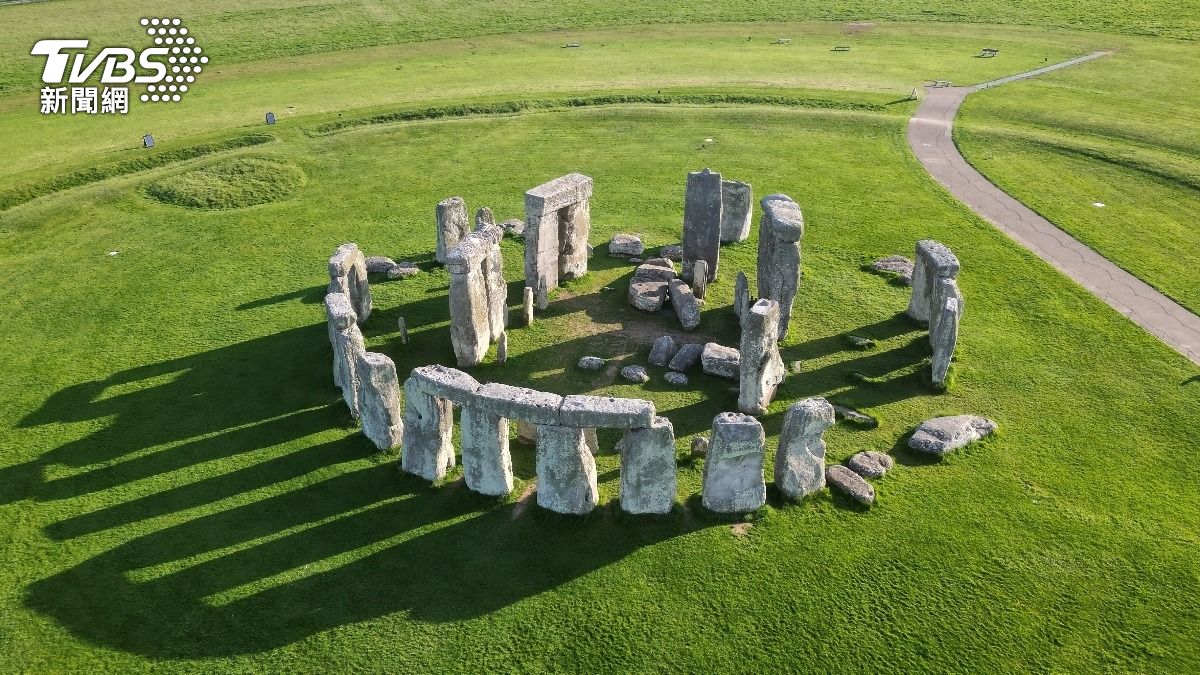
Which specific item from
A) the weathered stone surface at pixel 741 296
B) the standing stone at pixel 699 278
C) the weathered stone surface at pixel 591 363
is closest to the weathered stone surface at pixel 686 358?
the weathered stone surface at pixel 591 363

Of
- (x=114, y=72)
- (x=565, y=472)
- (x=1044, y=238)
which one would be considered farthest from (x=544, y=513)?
(x=114, y=72)

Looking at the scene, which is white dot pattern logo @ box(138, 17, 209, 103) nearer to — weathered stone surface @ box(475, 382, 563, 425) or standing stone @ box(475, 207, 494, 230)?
standing stone @ box(475, 207, 494, 230)

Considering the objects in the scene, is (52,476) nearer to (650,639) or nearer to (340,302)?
(340,302)

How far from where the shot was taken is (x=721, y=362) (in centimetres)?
1941

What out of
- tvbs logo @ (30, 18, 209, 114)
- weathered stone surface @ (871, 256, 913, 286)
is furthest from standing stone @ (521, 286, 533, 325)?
tvbs logo @ (30, 18, 209, 114)

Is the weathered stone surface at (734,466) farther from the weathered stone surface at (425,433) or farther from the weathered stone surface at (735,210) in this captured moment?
the weathered stone surface at (735,210)

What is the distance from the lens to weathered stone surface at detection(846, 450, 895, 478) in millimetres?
16484

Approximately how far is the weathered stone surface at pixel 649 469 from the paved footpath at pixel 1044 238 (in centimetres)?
1347

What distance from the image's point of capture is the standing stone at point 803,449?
15.3m

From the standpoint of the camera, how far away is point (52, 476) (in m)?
16.8

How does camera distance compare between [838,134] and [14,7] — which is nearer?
[838,134]

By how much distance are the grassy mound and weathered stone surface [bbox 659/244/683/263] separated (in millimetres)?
13421

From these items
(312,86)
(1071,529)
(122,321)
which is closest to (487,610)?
(1071,529)

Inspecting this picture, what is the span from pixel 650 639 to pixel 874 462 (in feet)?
19.5
